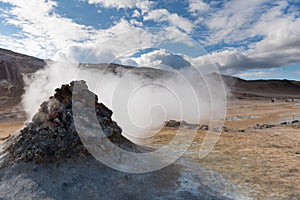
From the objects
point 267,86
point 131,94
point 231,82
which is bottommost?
point 131,94

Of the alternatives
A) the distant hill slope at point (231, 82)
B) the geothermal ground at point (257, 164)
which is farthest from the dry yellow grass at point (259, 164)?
the distant hill slope at point (231, 82)

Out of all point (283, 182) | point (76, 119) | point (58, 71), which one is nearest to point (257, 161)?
point (283, 182)

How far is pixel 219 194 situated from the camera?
353 inches

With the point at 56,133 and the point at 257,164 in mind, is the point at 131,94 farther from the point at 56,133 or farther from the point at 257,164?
the point at 56,133

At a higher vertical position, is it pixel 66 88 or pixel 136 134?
pixel 66 88

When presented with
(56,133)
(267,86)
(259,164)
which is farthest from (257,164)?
(267,86)

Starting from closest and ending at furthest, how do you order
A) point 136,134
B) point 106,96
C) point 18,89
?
point 136,134 < point 106,96 < point 18,89

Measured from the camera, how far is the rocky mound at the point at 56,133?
31.3 ft

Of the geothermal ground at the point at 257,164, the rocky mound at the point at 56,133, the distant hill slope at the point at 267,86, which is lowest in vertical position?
the geothermal ground at the point at 257,164

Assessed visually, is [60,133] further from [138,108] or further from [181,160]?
[138,108]

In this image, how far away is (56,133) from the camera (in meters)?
9.97

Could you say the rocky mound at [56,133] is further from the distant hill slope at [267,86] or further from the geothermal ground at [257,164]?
the distant hill slope at [267,86]

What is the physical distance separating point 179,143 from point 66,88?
7.93 meters

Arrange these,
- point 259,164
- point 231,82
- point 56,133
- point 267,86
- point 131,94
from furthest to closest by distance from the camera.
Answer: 1. point 231,82
2. point 267,86
3. point 131,94
4. point 259,164
5. point 56,133
